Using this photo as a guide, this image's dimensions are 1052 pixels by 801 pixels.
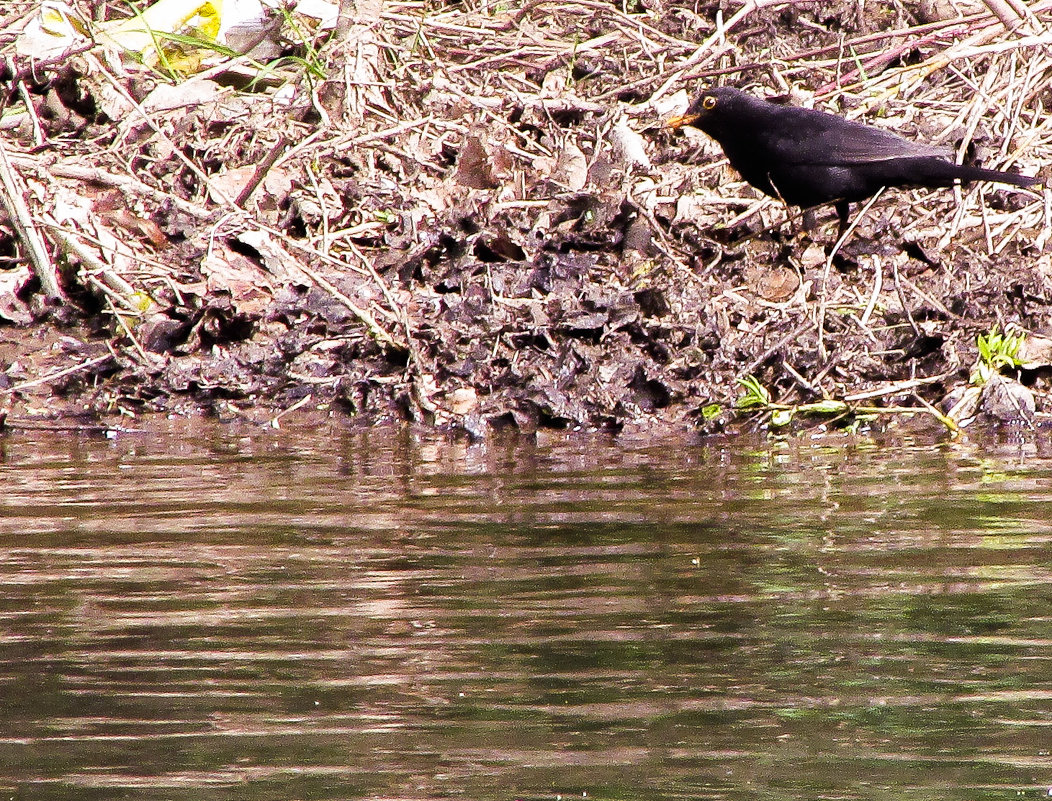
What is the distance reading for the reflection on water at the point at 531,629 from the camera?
2.99 m

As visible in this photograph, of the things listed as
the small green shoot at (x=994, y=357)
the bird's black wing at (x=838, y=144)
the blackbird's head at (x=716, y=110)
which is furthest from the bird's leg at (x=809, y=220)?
the small green shoot at (x=994, y=357)

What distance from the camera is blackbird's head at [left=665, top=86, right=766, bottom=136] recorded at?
8.47 meters

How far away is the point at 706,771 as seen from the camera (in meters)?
2.93

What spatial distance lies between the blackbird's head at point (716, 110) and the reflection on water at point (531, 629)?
2.61 metres

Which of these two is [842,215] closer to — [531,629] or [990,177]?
[990,177]

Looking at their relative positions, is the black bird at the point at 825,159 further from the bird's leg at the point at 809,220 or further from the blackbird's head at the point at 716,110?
the bird's leg at the point at 809,220

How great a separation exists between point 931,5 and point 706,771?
8570mm

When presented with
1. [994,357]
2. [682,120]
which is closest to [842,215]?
[682,120]

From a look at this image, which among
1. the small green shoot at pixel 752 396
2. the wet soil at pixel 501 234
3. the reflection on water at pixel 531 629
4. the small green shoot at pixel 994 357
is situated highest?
the wet soil at pixel 501 234

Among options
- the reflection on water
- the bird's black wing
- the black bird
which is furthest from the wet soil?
the reflection on water

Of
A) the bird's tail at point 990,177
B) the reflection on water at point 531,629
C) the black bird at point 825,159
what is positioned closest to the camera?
the reflection on water at point 531,629

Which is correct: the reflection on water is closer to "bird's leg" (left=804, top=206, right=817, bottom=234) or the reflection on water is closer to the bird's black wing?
the bird's black wing

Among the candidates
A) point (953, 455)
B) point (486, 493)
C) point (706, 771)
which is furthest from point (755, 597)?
point (953, 455)

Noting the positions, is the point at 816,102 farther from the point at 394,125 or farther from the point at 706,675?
the point at 706,675
